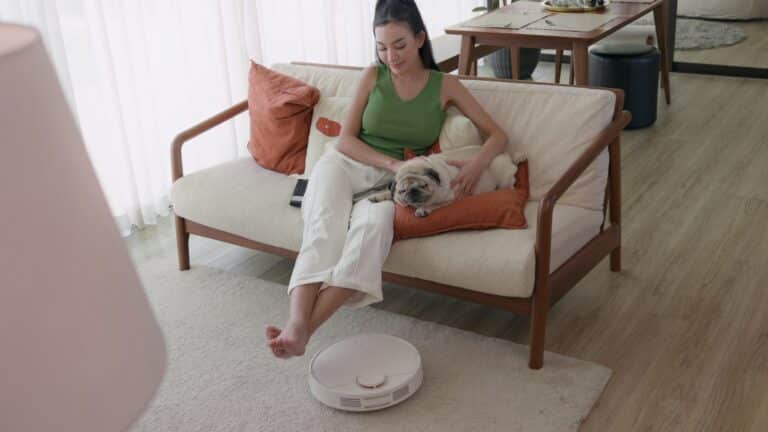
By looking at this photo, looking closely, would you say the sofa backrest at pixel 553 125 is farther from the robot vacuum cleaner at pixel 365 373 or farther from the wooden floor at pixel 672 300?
the robot vacuum cleaner at pixel 365 373

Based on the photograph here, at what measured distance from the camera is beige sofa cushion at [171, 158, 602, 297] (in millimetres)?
2512

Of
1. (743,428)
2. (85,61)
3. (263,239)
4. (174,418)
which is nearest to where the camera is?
(743,428)

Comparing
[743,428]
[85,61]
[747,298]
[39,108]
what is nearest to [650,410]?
[743,428]

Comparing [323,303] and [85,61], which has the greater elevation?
[85,61]

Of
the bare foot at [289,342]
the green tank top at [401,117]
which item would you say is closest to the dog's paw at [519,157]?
the green tank top at [401,117]

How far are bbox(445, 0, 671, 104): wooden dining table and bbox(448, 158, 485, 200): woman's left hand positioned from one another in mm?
1510

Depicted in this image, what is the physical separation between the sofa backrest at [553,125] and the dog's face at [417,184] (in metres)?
0.40

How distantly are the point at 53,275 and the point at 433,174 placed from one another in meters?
2.05

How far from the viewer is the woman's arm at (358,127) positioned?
2.92m

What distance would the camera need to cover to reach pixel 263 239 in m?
2.99

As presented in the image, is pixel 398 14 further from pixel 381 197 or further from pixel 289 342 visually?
pixel 289 342

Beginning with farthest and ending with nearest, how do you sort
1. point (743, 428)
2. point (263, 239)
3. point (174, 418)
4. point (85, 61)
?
point (85, 61) → point (263, 239) → point (174, 418) → point (743, 428)

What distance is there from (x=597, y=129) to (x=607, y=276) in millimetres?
616

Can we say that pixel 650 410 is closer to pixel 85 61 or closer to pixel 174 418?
pixel 174 418
